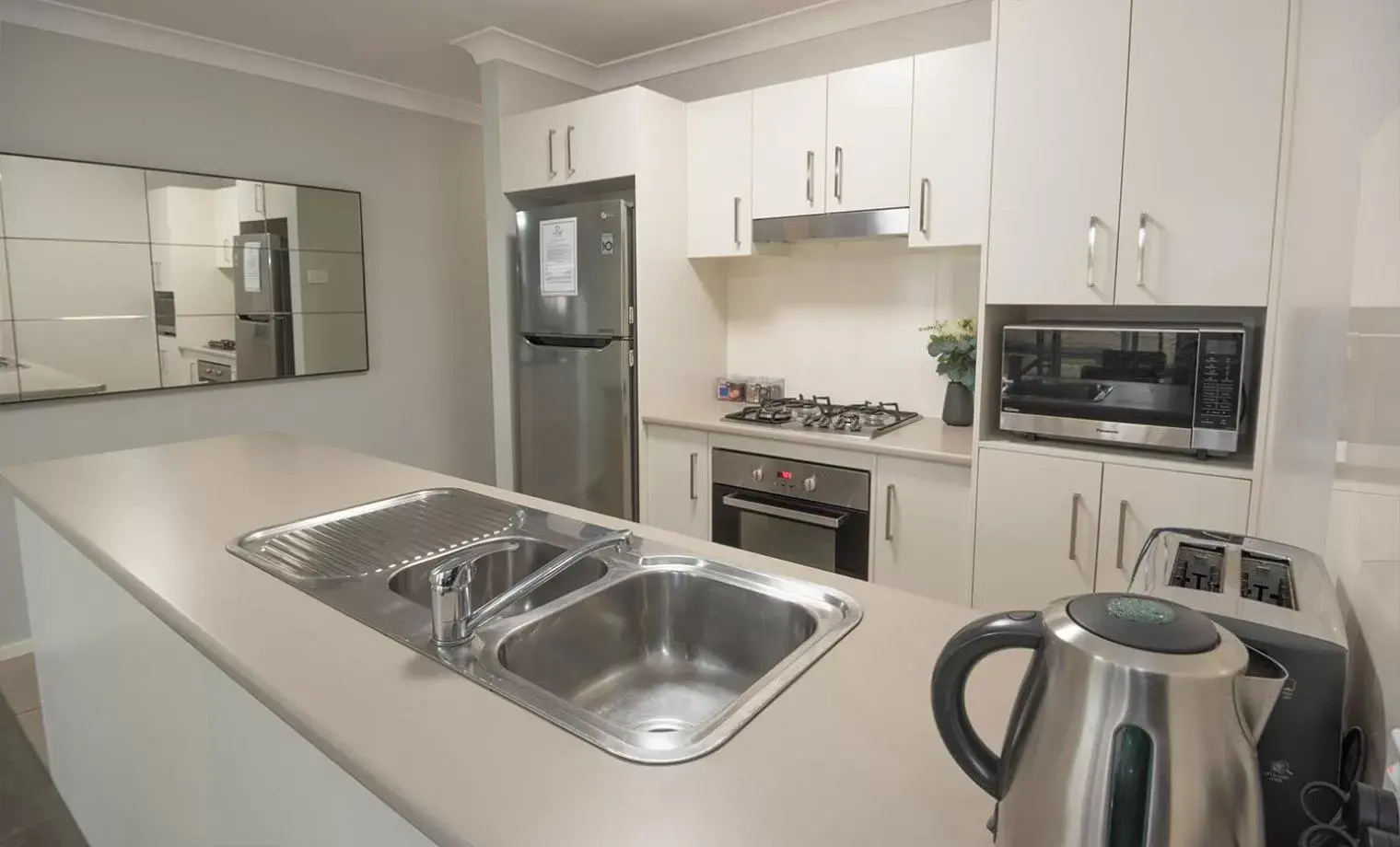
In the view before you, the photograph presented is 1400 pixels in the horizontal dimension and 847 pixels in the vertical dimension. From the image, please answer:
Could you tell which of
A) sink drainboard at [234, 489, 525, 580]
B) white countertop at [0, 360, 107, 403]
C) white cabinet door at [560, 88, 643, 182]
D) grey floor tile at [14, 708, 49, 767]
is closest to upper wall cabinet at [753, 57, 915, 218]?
white cabinet door at [560, 88, 643, 182]

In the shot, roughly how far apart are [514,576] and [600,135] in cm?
208

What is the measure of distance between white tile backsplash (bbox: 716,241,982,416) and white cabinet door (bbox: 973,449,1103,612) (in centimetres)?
71

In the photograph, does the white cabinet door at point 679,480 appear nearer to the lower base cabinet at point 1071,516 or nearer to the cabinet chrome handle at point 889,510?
the cabinet chrome handle at point 889,510

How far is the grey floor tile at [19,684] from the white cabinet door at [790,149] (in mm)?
3056

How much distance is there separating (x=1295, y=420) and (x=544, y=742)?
1.72 meters

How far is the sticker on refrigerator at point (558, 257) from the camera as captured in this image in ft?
10.1

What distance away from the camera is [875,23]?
2889 mm

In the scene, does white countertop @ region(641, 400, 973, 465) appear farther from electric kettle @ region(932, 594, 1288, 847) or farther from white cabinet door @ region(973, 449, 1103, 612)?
electric kettle @ region(932, 594, 1288, 847)

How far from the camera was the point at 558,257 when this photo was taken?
3.14 m

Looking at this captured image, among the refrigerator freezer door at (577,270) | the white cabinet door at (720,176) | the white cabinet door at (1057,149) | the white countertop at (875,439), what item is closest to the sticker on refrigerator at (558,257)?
the refrigerator freezer door at (577,270)

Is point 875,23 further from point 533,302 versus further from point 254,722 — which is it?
point 254,722

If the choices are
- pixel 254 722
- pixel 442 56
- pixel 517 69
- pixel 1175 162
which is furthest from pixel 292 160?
pixel 1175 162

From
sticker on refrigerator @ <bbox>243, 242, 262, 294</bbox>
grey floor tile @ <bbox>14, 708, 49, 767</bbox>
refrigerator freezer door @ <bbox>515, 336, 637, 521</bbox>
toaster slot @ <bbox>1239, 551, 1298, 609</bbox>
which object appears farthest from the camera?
sticker on refrigerator @ <bbox>243, 242, 262, 294</bbox>

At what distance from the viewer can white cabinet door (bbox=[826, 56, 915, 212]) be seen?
2.47m
